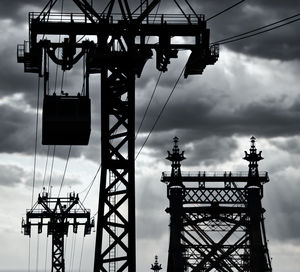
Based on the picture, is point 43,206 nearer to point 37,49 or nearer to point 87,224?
point 87,224

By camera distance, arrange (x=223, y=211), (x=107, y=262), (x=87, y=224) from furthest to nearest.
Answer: (x=223, y=211) → (x=87, y=224) → (x=107, y=262)

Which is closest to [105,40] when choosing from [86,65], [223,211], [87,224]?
[86,65]

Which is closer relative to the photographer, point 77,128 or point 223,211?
point 77,128

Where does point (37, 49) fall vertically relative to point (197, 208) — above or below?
below

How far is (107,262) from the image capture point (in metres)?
30.0

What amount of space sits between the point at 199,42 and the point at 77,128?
164 inches

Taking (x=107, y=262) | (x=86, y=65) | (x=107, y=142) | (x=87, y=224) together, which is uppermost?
(x=87, y=224)

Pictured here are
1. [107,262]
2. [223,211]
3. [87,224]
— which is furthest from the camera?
[223,211]

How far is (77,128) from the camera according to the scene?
3023 cm

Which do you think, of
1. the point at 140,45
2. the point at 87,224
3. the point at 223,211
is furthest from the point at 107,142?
the point at 223,211

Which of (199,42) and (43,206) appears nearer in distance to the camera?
(199,42)

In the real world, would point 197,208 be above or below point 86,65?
above

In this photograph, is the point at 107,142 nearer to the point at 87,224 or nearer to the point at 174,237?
the point at 87,224

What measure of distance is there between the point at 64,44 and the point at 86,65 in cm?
90
